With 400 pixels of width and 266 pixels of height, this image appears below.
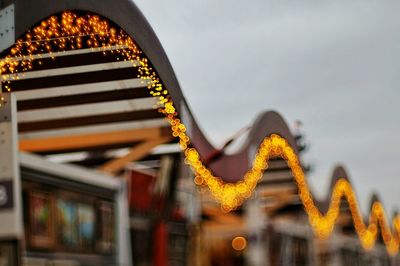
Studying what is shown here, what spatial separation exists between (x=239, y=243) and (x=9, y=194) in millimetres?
25472

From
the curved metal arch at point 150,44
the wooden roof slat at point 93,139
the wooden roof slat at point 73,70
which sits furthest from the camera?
the wooden roof slat at point 93,139

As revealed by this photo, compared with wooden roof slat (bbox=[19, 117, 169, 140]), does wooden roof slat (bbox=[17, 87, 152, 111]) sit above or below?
below

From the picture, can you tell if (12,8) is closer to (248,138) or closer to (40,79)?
(40,79)

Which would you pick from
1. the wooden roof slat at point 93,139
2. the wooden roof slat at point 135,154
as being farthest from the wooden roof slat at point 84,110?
the wooden roof slat at point 135,154

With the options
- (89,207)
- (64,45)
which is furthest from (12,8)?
(89,207)

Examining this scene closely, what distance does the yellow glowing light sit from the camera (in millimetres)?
30156

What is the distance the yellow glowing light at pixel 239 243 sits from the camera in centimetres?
3016

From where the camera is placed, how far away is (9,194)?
5.48 meters

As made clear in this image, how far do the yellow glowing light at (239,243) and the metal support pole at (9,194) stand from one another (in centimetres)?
2490

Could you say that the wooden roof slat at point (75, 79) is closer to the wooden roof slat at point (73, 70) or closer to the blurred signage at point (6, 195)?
the wooden roof slat at point (73, 70)

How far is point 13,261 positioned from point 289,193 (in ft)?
75.1

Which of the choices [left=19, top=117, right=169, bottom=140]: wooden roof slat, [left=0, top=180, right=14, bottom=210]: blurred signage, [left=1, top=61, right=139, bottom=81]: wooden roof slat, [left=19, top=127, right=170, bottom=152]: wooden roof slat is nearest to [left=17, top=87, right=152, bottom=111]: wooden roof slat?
[left=1, top=61, right=139, bottom=81]: wooden roof slat

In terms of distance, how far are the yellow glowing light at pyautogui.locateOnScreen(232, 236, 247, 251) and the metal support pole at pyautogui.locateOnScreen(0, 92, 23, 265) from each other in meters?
24.9

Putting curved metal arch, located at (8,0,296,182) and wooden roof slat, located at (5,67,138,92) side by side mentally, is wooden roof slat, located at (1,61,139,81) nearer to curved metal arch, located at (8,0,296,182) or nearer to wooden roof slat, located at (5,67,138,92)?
wooden roof slat, located at (5,67,138,92)
